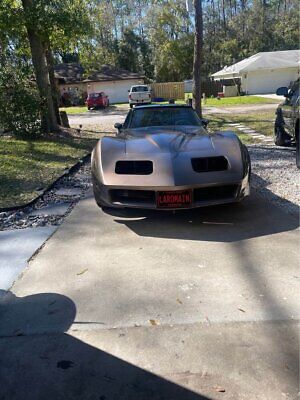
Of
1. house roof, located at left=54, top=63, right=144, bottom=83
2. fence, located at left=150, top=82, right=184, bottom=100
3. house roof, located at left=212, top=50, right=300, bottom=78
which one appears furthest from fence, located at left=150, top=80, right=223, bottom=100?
house roof, located at left=54, top=63, right=144, bottom=83

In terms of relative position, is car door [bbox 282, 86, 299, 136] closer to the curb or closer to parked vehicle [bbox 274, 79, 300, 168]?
parked vehicle [bbox 274, 79, 300, 168]

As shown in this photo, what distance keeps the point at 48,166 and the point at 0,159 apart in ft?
3.92

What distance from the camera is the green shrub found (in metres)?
11.2

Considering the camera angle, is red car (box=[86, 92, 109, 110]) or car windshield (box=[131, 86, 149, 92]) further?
car windshield (box=[131, 86, 149, 92])

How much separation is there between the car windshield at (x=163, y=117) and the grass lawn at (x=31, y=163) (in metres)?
1.85

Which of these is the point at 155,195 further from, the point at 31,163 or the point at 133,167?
the point at 31,163

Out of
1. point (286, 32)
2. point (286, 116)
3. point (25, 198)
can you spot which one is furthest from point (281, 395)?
point (286, 32)

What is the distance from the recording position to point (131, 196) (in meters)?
4.27

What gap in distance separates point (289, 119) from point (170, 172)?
4.82 m

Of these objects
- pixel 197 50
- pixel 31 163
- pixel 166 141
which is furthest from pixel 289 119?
pixel 197 50

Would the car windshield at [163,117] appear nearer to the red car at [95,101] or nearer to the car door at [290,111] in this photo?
the car door at [290,111]

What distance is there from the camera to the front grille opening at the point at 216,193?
13.8 ft

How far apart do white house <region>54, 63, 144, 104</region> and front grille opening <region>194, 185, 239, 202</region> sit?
37.8 meters

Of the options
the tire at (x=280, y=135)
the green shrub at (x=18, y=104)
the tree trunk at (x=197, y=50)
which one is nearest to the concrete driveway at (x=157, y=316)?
the tire at (x=280, y=135)
